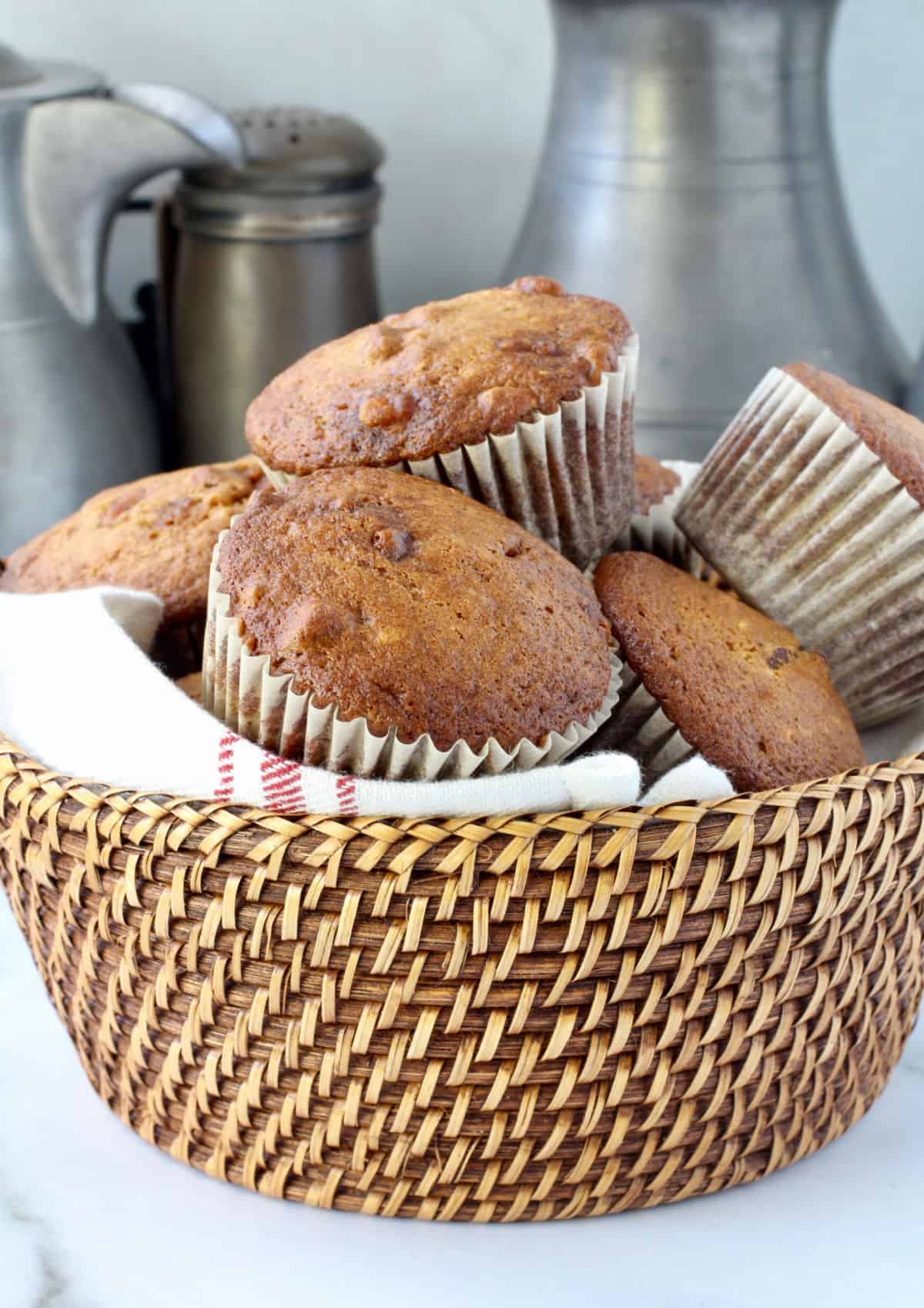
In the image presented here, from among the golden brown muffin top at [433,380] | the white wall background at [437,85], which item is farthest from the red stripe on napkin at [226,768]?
the white wall background at [437,85]

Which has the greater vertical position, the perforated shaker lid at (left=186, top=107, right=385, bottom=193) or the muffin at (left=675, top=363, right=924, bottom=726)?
the perforated shaker lid at (left=186, top=107, right=385, bottom=193)

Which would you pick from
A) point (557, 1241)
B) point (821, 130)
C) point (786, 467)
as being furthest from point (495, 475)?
point (821, 130)

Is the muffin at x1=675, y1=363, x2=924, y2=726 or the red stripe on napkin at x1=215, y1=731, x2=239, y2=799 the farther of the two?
the muffin at x1=675, y1=363, x2=924, y2=726

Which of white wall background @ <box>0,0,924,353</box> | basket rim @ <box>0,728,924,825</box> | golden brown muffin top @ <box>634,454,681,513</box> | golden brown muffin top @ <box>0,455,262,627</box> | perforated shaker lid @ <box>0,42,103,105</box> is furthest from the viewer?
white wall background @ <box>0,0,924,353</box>

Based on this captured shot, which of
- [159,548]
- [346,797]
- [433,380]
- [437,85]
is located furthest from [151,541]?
[437,85]

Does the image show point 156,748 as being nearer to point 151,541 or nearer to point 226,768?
point 226,768

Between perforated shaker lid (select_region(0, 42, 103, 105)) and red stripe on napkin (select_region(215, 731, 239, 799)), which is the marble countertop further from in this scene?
perforated shaker lid (select_region(0, 42, 103, 105))

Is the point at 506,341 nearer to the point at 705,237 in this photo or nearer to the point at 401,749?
the point at 401,749

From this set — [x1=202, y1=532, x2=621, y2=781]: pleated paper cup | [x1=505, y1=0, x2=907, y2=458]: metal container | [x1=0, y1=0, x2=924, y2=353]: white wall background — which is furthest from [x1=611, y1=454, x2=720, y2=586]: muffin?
[x1=0, y1=0, x2=924, y2=353]: white wall background
